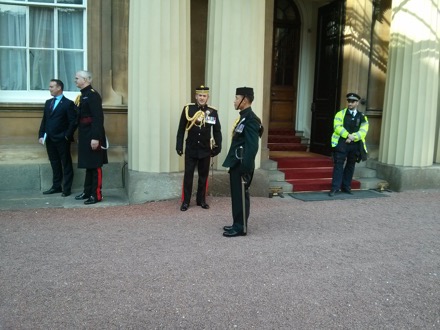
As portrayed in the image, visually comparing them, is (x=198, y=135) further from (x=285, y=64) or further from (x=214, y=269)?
(x=285, y=64)

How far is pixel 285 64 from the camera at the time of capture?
11.2 m

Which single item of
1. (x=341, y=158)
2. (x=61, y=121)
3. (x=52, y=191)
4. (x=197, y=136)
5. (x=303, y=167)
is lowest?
(x=52, y=191)

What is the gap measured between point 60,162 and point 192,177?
8.08ft

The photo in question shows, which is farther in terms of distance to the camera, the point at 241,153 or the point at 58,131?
the point at 58,131

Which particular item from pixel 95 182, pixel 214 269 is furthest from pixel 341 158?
pixel 214 269

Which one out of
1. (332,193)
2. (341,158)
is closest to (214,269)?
(332,193)

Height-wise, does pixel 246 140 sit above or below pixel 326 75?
below

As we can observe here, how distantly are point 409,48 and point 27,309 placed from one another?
805 cm

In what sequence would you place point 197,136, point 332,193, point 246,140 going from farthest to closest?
point 332,193
point 197,136
point 246,140

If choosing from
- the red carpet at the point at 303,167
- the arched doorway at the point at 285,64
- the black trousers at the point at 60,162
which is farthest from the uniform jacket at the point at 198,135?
the arched doorway at the point at 285,64

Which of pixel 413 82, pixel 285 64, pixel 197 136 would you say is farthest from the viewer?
pixel 285 64

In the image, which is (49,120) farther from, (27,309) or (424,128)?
(424,128)

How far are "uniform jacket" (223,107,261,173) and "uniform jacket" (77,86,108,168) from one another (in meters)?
2.53

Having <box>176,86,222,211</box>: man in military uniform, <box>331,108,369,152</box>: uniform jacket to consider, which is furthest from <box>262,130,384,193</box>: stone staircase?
<box>176,86,222,211</box>: man in military uniform
